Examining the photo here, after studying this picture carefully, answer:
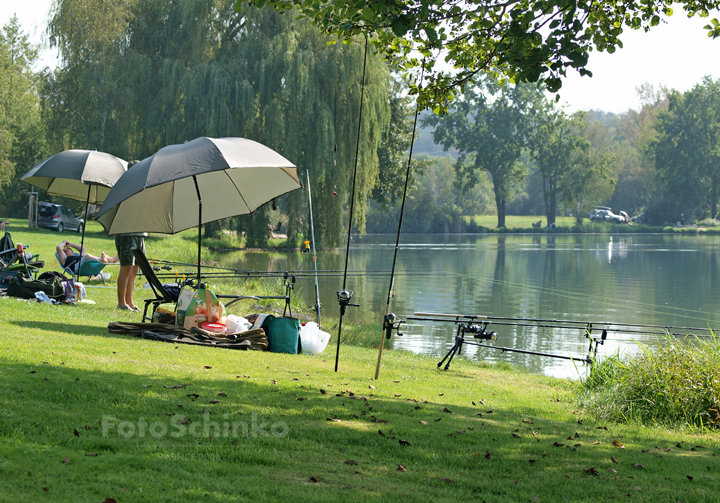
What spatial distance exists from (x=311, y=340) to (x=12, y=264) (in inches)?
218

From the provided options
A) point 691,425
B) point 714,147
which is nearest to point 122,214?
point 691,425

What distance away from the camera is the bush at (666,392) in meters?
6.14

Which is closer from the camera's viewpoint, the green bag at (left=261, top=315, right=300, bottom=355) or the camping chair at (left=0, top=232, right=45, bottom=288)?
the green bag at (left=261, top=315, right=300, bottom=355)

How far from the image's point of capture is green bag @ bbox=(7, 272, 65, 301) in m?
9.62

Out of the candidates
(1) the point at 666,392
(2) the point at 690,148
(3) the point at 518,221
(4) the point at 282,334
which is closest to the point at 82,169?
(4) the point at 282,334

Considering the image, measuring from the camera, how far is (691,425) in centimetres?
598

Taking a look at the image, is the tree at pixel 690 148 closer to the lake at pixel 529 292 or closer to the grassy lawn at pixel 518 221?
the grassy lawn at pixel 518 221

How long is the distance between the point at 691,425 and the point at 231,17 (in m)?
24.9

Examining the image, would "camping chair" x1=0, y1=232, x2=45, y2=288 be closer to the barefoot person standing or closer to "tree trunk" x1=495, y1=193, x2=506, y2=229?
the barefoot person standing

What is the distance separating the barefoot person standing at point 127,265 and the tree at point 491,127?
58344 mm

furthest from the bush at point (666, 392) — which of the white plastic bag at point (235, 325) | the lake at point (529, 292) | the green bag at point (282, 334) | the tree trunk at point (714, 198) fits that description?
the tree trunk at point (714, 198)

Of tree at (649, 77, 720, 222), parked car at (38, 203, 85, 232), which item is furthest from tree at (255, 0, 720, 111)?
tree at (649, 77, 720, 222)

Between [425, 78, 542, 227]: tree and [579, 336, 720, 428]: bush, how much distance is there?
6051 centimetres

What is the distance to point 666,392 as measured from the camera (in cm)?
629
